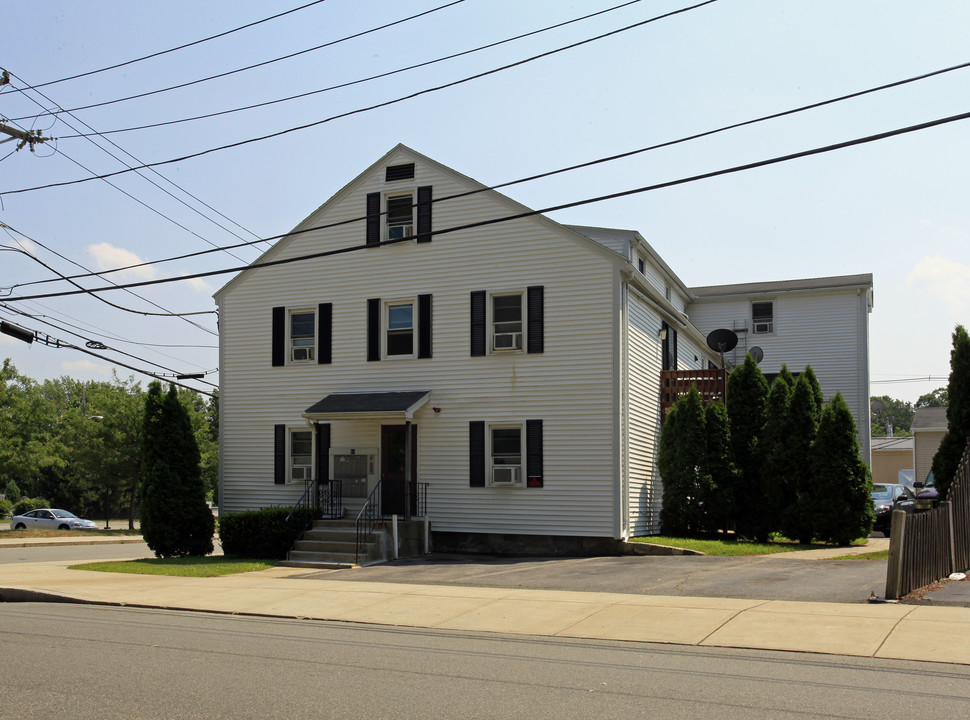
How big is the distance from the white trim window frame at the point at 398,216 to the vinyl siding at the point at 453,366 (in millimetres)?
323

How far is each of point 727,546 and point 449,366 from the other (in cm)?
761

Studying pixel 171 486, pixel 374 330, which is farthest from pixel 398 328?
pixel 171 486

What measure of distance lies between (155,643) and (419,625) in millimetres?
3281

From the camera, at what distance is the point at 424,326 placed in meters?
22.2

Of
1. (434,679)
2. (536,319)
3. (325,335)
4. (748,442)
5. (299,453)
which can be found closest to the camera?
(434,679)

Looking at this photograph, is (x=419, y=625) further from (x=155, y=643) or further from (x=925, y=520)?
(x=925, y=520)

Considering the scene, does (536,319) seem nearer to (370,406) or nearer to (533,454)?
(533,454)

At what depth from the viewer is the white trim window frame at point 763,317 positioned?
3644 centimetres

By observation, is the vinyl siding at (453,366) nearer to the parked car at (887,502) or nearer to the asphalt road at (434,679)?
the parked car at (887,502)

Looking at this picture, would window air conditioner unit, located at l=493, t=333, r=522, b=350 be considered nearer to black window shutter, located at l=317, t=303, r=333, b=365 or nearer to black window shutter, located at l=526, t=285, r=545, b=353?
black window shutter, located at l=526, t=285, r=545, b=353

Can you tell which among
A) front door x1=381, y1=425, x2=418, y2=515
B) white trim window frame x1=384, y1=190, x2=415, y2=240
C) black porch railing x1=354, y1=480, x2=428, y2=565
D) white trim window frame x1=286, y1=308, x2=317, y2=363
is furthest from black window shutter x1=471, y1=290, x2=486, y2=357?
white trim window frame x1=286, y1=308, x2=317, y2=363

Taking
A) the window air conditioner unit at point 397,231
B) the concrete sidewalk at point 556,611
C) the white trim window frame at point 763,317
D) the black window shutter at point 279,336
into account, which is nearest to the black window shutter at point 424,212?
the window air conditioner unit at point 397,231

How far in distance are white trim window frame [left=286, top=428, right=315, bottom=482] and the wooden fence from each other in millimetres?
14851

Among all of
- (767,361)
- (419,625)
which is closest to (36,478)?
(767,361)
